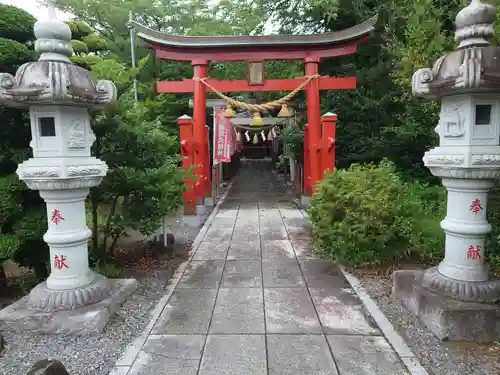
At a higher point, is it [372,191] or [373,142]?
[373,142]

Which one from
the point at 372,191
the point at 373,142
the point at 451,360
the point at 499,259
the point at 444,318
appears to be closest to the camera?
the point at 451,360

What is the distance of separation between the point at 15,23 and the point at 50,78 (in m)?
2.25

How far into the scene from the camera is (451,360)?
3.07 meters

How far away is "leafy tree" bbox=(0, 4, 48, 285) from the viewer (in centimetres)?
416

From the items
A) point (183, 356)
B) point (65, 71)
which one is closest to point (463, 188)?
point (183, 356)

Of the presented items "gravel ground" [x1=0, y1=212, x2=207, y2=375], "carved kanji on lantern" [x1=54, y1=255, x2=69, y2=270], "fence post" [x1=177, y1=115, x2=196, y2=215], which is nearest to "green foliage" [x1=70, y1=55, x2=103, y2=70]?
"carved kanji on lantern" [x1=54, y1=255, x2=69, y2=270]

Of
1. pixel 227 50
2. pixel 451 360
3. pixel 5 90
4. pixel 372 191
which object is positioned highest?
pixel 227 50

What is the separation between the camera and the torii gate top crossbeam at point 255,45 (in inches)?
352

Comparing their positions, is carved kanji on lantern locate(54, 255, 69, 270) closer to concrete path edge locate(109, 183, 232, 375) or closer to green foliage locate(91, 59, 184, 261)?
concrete path edge locate(109, 183, 232, 375)

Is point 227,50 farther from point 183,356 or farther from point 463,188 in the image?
point 183,356

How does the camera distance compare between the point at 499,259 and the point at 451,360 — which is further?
the point at 499,259

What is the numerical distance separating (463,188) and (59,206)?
4.08 meters

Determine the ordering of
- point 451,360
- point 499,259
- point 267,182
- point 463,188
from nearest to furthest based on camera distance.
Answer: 1. point 451,360
2. point 463,188
3. point 499,259
4. point 267,182

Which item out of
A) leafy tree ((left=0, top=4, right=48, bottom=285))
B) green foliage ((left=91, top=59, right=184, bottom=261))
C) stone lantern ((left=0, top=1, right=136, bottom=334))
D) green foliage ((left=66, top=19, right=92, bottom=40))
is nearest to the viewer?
stone lantern ((left=0, top=1, right=136, bottom=334))
